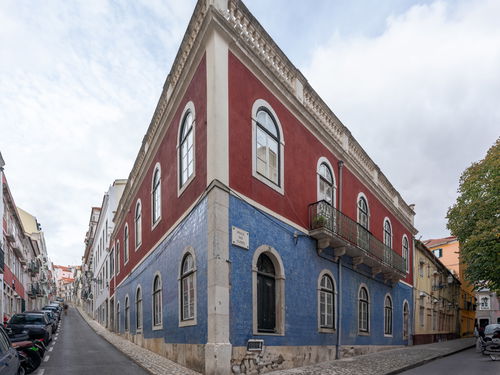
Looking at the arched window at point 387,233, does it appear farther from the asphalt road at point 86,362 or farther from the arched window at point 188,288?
the asphalt road at point 86,362

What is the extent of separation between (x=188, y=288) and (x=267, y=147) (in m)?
4.28

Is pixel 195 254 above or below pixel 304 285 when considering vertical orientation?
above

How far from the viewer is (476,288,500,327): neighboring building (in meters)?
54.1

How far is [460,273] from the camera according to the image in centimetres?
4556

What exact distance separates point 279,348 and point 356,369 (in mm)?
2518

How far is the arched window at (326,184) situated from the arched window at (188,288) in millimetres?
5436

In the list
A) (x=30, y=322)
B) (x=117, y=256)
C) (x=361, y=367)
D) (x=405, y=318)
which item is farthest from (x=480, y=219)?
(x=30, y=322)

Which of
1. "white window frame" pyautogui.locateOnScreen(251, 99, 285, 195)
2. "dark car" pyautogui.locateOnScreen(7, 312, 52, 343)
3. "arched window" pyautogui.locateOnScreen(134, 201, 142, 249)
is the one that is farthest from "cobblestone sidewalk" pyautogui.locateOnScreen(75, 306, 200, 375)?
"arched window" pyautogui.locateOnScreen(134, 201, 142, 249)

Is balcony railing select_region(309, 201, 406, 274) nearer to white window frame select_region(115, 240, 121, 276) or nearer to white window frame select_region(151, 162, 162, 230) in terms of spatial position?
white window frame select_region(151, 162, 162, 230)

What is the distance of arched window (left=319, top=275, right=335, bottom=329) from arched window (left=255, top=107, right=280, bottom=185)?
4186mm

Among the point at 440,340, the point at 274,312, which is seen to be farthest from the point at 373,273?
the point at 440,340

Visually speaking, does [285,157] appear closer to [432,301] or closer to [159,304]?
[159,304]

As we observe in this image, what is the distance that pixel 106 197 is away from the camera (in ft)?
115

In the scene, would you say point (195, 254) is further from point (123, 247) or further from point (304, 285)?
point (123, 247)
